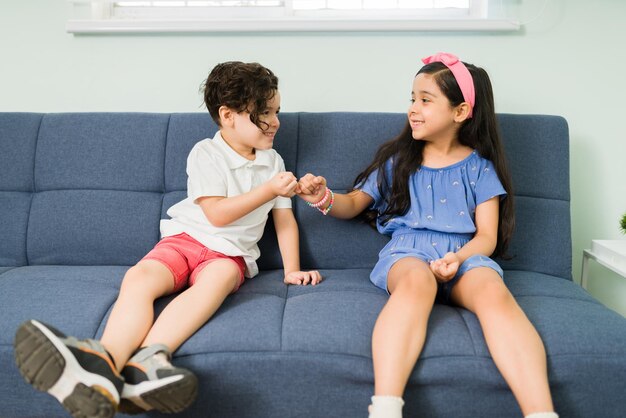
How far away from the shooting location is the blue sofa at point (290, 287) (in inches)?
51.6

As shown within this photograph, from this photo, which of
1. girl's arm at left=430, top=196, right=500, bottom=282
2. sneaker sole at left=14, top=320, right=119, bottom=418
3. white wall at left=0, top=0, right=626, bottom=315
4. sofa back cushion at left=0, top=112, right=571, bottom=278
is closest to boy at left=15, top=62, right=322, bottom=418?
sneaker sole at left=14, top=320, right=119, bottom=418

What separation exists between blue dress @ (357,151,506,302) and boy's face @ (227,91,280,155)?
0.42 metres

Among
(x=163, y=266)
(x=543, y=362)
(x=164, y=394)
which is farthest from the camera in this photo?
(x=163, y=266)

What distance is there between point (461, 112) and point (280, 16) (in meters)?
0.89

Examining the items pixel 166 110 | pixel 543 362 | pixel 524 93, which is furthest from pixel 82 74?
pixel 543 362

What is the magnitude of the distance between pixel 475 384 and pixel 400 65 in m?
1.31

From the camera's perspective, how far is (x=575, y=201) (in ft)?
7.36

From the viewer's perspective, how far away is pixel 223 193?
169 cm

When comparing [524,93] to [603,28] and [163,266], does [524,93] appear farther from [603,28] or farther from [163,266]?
[163,266]

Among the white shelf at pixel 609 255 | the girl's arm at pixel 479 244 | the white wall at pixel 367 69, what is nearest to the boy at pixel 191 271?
the girl's arm at pixel 479 244

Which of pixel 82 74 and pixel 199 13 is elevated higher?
pixel 199 13

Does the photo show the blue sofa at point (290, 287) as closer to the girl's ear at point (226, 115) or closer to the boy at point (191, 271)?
the boy at point (191, 271)

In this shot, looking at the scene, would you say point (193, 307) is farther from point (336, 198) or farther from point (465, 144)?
point (465, 144)

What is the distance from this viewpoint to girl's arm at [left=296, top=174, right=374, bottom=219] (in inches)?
64.2
